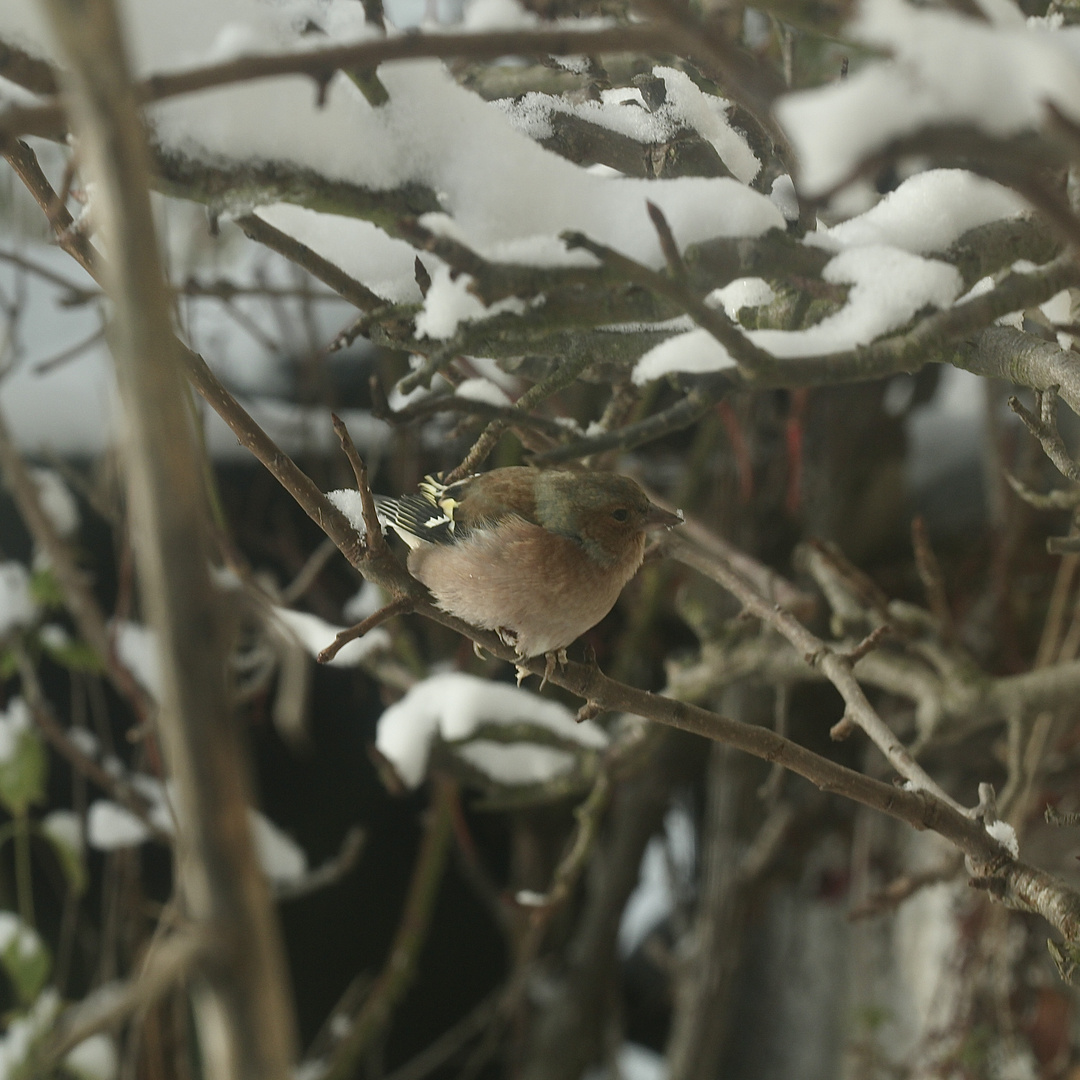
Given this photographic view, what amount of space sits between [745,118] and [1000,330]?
540 mm

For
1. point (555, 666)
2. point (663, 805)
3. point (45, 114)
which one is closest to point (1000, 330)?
point (555, 666)

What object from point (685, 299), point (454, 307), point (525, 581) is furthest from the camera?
point (525, 581)

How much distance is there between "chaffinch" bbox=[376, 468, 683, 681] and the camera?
165cm

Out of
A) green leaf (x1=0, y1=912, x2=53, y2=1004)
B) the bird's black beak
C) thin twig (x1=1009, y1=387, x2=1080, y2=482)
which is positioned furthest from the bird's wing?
green leaf (x1=0, y1=912, x2=53, y2=1004)

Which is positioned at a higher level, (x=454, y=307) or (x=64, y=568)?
(x=454, y=307)

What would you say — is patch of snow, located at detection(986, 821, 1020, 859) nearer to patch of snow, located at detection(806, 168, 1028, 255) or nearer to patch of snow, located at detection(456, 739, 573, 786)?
patch of snow, located at detection(806, 168, 1028, 255)

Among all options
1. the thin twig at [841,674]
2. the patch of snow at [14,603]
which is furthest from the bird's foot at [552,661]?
the patch of snow at [14,603]

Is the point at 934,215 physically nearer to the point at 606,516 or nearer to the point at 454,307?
the point at 454,307

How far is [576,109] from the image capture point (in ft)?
4.66

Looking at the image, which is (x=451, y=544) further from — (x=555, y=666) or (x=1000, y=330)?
(x=1000, y=330)

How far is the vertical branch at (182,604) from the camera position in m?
0.43

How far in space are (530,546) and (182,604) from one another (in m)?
1.29

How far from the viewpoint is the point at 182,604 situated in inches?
17.5

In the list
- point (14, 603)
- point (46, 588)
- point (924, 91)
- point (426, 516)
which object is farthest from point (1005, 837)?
point (14, 603)
